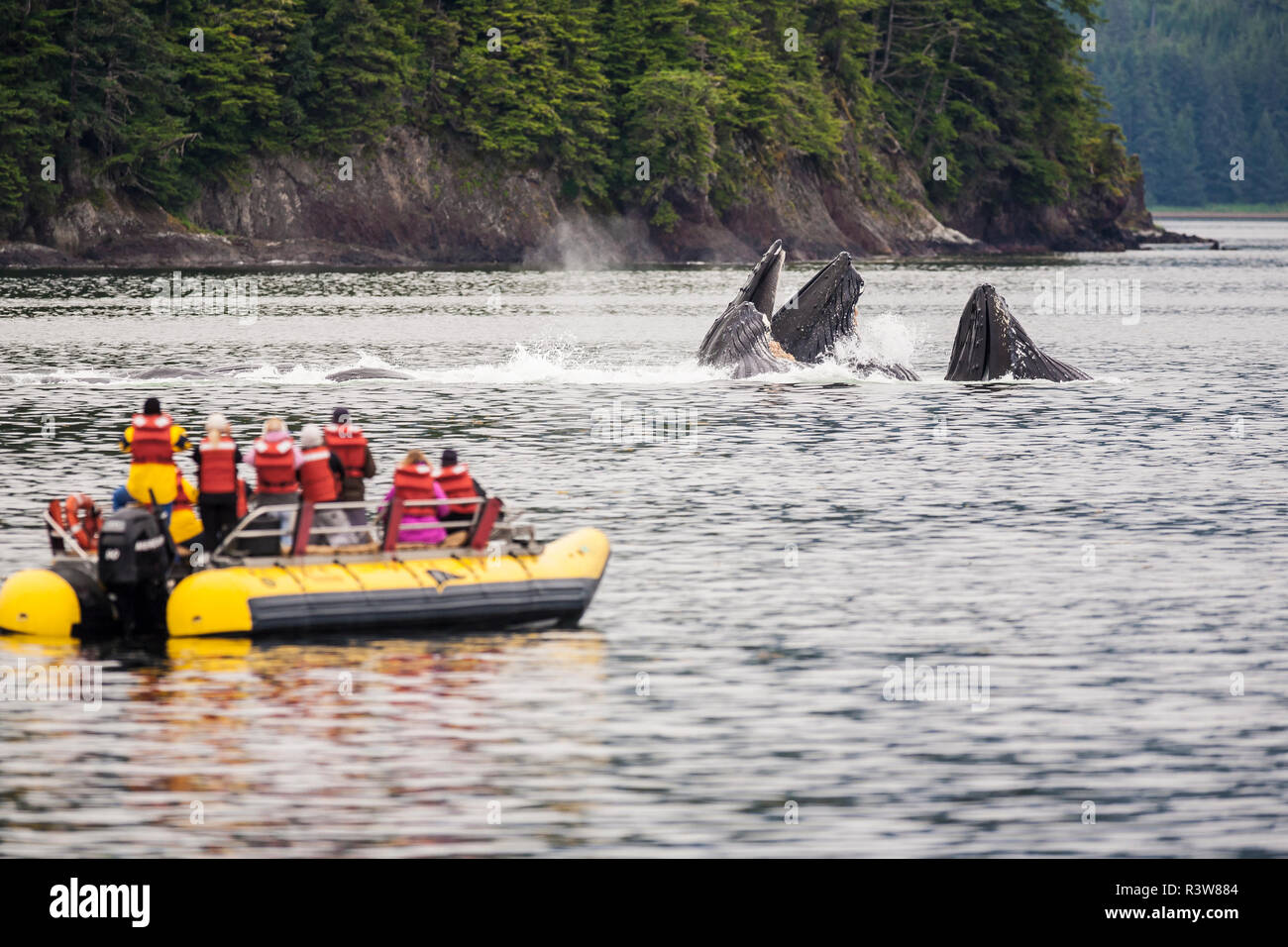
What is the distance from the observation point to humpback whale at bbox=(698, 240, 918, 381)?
52031 mm

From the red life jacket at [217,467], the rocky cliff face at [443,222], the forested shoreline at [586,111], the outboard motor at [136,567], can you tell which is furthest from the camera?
the rocky cliff face at [443,222]

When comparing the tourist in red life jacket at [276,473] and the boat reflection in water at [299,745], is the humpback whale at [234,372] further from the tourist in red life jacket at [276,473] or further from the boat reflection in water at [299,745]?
the boat reflection in water at [299,745]

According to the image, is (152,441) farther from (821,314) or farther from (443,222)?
(443,222)

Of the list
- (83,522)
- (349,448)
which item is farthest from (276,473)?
(83,522)

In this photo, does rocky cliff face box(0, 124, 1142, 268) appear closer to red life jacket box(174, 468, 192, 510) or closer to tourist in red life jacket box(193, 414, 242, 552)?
red life jacket box(174, 468, 192, 510)

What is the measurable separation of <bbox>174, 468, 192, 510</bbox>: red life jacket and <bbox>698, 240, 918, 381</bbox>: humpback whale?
27.7 meters

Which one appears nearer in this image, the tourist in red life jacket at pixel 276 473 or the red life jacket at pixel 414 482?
the tourist in red life jacket at pixel 276 473

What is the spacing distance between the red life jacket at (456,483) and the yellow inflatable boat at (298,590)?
0.84 metres

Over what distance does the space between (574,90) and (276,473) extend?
117 m

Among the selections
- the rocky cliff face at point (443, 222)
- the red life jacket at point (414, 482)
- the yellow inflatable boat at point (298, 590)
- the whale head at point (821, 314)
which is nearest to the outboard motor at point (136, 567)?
the yellow inflatable boat at point (298, 590)

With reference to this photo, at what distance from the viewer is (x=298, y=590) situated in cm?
2308

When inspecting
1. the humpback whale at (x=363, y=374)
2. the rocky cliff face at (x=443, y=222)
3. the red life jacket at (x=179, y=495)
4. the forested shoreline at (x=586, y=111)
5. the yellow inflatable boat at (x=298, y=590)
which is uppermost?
the forested shoreline at (x=586, y=111)

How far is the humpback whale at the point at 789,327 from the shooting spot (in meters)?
52.0
